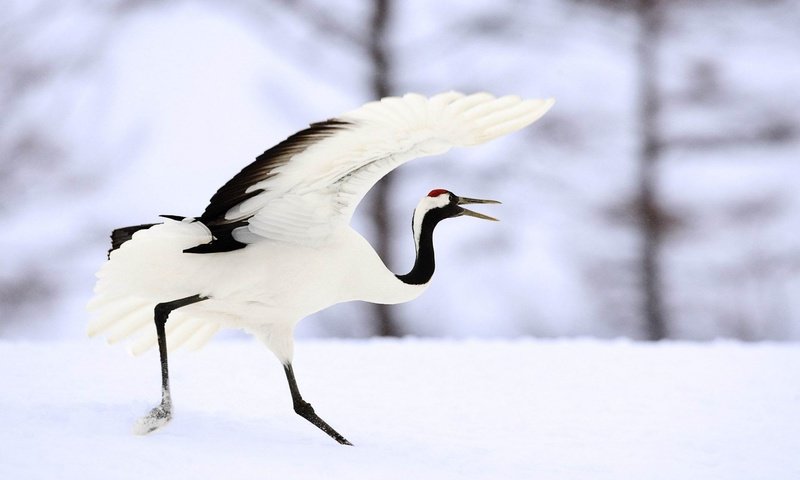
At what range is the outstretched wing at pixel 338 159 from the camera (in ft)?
9.23

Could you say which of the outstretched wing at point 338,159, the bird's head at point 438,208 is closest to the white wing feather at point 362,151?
the outstretched wing at point 338,159

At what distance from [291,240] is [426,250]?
0.57 meters

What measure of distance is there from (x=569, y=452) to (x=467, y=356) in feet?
6.38

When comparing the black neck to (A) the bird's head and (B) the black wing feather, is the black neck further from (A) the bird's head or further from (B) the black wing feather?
(B) the black wing feather

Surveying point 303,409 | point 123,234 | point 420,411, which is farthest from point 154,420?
point 420,411

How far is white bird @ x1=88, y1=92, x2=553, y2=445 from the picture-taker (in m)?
2.89

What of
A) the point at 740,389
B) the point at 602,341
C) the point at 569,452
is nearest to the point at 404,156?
the point at 569,452

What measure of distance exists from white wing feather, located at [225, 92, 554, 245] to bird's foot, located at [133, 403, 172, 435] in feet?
1.97

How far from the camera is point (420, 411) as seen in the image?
13.0ft

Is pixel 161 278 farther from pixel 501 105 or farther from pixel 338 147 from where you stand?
pixel 501 105

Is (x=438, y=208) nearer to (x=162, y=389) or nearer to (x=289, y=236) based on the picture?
(x=289, y=236)

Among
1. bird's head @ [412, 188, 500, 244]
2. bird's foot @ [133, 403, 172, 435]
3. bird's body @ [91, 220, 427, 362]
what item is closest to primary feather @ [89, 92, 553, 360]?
bird's body @ [91, 220, 427, 362]

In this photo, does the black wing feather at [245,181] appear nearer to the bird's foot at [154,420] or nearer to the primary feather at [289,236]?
the primary feather at [289,236]

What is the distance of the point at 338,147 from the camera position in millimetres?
2902
